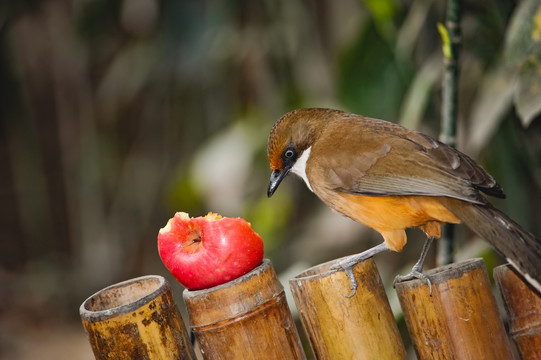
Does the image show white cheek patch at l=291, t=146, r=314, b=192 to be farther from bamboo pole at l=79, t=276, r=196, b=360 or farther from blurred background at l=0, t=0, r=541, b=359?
bamboo pole at l=79, t=276, r=196, b=360

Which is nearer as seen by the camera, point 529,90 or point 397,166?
point 397,166

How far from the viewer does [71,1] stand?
6.27 meters

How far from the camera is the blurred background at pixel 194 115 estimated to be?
3.48m

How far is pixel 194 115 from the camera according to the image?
5.83 metres

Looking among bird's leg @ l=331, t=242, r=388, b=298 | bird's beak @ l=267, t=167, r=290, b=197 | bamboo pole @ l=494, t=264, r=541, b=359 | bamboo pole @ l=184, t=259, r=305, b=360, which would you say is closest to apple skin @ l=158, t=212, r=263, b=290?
bamboo pole @ l=184, t=259, r=305, b=360

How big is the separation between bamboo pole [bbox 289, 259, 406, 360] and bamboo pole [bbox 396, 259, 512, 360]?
8 centimetres

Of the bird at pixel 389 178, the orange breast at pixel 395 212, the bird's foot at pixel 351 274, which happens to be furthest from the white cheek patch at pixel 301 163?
the bird's foot at pixel 351 274

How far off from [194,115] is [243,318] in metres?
4.15

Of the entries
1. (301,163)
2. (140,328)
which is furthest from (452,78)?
(140,328)

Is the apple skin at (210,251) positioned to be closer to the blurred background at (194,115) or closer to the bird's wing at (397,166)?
the bird's wing at (397,166)

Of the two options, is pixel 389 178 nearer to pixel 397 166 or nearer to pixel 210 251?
pixel 397 166

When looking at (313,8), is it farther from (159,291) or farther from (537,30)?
(159,291)

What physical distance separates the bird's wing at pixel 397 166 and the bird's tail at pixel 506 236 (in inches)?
1.9

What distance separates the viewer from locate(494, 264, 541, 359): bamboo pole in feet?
6.39
